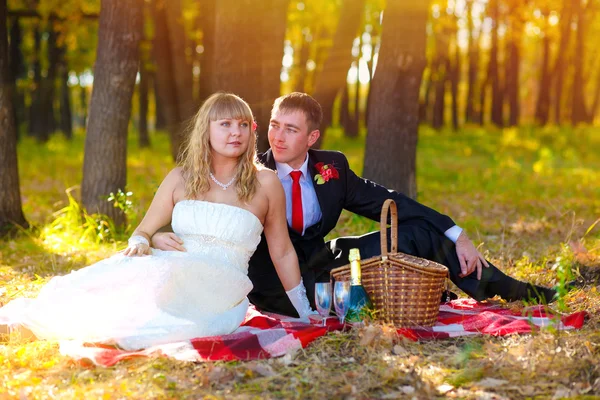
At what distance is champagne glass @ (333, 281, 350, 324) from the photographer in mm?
4992

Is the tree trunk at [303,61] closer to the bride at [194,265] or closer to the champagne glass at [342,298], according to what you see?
the bride at [194,265]

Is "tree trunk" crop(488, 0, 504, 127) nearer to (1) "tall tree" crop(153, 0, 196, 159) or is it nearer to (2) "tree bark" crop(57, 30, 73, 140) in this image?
(1) "tall tree" crop(153, 0, 196, 159)

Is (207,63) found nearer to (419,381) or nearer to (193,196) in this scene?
(193,196)

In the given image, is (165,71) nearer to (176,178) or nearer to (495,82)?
(176,178)

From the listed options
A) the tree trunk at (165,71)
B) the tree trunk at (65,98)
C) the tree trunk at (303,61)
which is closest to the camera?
the tree trunk at (165,71)

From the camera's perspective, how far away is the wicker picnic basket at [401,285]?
487 centimetres

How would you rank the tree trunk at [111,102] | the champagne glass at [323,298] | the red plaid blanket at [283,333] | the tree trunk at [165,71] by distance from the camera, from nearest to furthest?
the red plaid blanket at [283,333] < the champagne glass at [323,298] < the tree trunk at [111,102] < the tree trunk at [165,71]

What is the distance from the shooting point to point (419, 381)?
4.00 meters

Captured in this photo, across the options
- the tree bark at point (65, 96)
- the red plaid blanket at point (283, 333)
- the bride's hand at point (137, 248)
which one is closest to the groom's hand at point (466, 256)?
the red plaid blanket at point (283, 333)

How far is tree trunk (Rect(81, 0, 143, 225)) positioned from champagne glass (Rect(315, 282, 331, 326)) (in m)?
4.02

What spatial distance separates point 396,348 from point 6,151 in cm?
551

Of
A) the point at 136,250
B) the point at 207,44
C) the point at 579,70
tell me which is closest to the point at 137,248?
the point at 136,250

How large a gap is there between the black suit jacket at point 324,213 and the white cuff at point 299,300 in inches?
5.9

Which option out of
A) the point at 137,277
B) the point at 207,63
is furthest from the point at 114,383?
the point at 207,63
